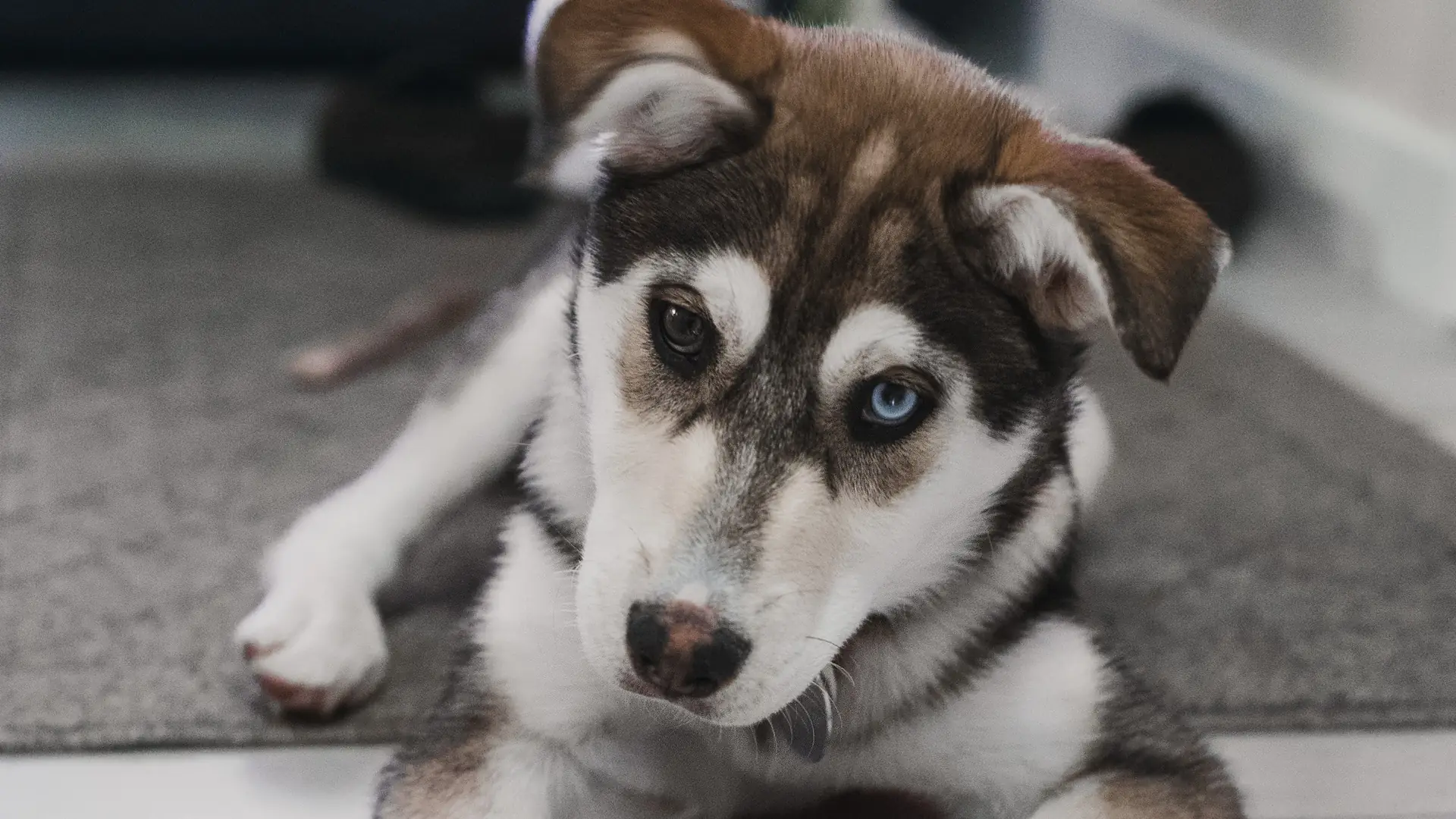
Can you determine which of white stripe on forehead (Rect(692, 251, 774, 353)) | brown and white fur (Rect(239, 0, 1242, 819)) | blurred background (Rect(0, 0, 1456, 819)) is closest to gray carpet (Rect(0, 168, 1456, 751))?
blurred background (Rect(0, 0, 1456, 819))

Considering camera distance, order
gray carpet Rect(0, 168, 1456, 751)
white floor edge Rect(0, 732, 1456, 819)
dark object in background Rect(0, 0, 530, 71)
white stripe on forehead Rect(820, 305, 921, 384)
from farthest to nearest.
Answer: dark object in background Rect(0, 0, 530, 71)
gray carpet Rect(0, 168, 1456, 751)
white floor edge Rect(0, 732, 1456, 819)
white stripe on forehead Rect(820, 305, 921, 384)

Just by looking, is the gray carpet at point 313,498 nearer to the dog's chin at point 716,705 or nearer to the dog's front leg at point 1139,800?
the dog's front leg at point 1139,800

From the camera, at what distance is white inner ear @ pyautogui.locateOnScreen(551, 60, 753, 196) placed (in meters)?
1.39

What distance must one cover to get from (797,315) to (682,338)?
128 mm

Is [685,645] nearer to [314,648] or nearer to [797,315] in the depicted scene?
[797,315]

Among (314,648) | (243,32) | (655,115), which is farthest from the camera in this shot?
(243,32)

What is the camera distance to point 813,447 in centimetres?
138

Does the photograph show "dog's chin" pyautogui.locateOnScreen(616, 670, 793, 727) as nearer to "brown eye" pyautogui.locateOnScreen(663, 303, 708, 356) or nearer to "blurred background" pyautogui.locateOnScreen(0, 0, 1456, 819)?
"brown eye" pyautogui.locateOnScreen(663, 303, 708, 356)

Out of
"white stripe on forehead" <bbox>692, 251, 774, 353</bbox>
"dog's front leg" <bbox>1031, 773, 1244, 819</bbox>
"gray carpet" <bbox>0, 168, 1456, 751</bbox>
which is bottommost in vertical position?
"gray carpet" <bbox>0, 168, 1456, 751</bbox>

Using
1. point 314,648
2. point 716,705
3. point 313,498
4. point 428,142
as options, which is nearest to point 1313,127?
point 428,142

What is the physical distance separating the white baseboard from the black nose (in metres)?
1.94

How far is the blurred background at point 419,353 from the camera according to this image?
1904 mm

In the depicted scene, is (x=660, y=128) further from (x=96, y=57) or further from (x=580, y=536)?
(x=96, y=57)

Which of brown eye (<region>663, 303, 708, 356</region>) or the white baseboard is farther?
the white baseboard
